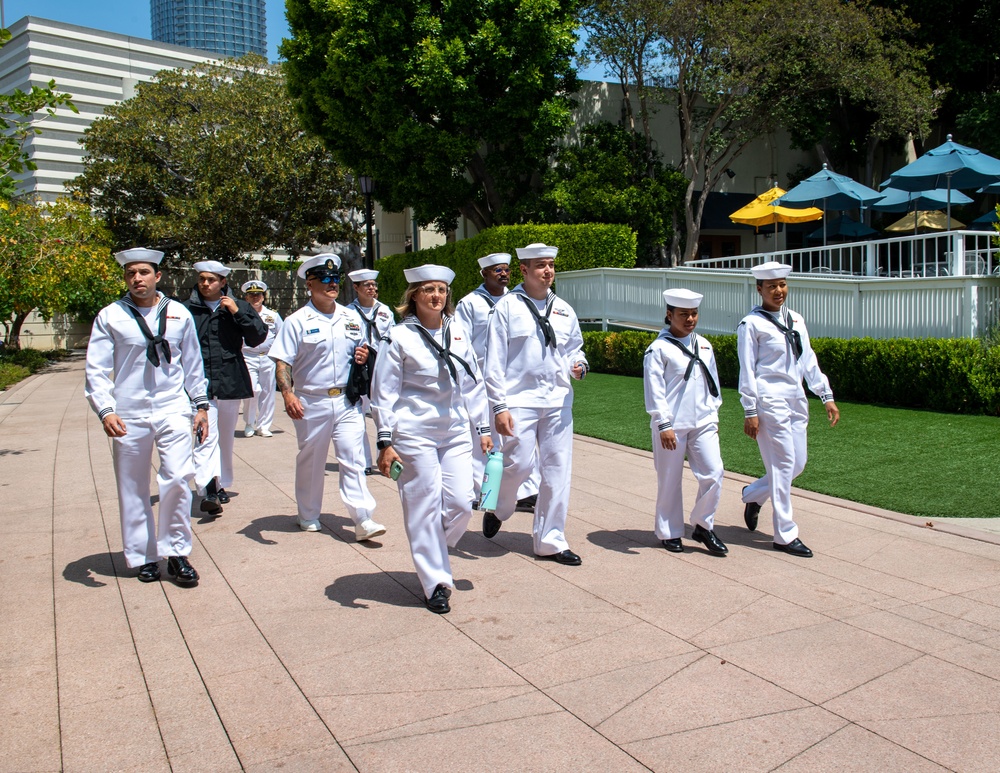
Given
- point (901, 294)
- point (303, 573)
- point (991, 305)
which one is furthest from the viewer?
point (901, 294)

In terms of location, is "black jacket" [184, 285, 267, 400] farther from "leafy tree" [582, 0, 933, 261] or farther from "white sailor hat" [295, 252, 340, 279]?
"leafy tree" [582, 0, 933, 261]

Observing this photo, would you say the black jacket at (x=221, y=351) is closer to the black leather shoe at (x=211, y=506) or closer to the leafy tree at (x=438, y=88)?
the black leather shoe at (x=211, y=506)

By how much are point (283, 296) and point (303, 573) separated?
35.7m

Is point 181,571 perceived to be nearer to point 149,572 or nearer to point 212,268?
point 149,572

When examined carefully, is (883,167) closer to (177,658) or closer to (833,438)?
(833,438)

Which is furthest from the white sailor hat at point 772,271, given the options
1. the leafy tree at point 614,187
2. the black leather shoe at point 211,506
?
the leafy tree at point 614,187

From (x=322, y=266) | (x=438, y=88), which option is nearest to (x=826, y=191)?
(x=438, y=88)

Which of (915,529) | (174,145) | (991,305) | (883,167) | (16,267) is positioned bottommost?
(915,529)

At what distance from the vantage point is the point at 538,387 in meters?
5.99

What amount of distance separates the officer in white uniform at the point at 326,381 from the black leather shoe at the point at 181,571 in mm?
1266

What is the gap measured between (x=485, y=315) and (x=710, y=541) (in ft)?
9.13

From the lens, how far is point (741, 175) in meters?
28.2

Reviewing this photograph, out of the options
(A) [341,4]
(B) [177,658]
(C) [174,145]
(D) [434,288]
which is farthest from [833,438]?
(C) [174,145]

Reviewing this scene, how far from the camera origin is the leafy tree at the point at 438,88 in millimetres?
21219
